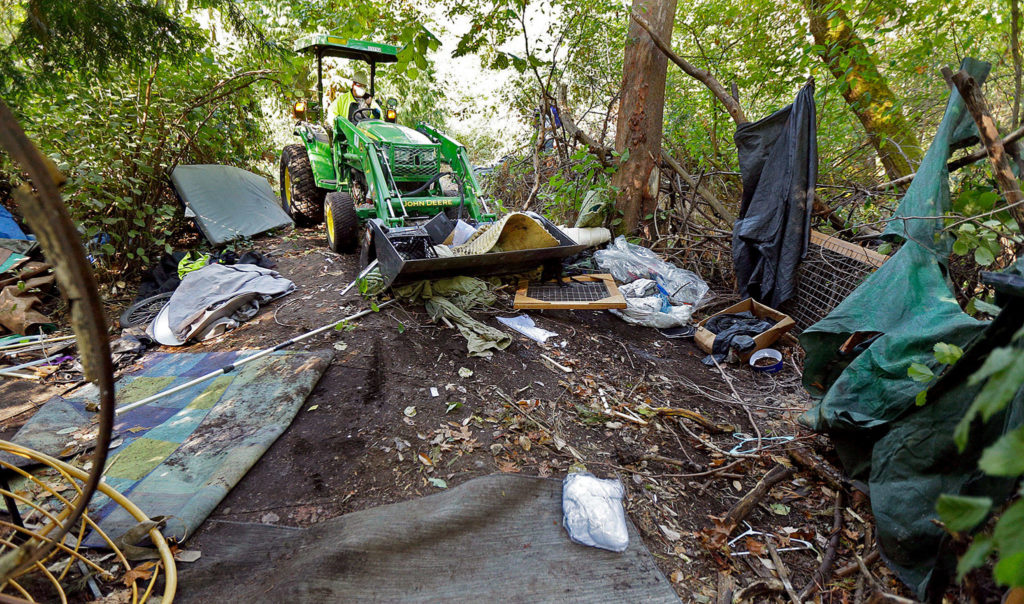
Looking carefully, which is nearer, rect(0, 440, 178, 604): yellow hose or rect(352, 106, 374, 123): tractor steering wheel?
rect(0, 440, 178, 604): yellow hose

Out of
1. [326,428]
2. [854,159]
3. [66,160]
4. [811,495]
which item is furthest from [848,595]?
[66,160]

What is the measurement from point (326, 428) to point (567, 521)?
1.48 m

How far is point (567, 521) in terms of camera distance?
7.00 feet

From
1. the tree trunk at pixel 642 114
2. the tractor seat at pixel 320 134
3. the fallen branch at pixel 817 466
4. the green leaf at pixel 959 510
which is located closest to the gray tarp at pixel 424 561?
the fallen branch at pixel 817 466

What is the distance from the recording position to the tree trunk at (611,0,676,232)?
4961 mm

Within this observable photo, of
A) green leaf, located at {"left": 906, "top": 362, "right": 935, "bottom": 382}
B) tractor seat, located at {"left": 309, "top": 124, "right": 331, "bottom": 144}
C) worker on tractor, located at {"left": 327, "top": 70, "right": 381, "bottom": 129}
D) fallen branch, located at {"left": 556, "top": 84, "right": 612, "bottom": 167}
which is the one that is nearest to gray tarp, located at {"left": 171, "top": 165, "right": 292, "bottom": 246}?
tractor seat, located at {"left": 309, "top": 124, "right": 331, "bottom": 144}

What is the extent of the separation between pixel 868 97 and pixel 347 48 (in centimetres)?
591

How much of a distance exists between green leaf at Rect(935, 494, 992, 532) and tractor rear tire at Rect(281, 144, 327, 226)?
6968mm

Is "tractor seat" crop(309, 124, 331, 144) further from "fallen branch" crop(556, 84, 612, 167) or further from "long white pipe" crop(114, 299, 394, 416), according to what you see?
"long white pipe" crop(114, 299, 394, 416)

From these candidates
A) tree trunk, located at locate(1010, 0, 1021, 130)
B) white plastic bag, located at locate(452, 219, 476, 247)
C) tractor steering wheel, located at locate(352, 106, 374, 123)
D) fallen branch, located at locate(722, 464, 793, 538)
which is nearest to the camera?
fallen branch, located at locate(722, 464, 793, 538)

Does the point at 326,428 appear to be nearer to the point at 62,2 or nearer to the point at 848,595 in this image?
→ the point at 848,595

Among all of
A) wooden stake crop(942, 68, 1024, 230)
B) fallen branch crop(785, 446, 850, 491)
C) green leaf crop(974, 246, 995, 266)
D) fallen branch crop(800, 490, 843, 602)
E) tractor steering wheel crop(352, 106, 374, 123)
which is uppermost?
tractor steering wheel crop(352, 106, 374, 123)

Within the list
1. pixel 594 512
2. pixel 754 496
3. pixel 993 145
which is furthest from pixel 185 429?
pixel 993 145

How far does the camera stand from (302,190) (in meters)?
6.57
